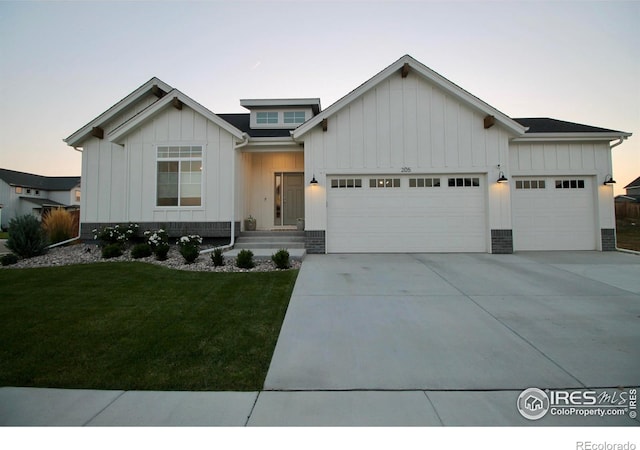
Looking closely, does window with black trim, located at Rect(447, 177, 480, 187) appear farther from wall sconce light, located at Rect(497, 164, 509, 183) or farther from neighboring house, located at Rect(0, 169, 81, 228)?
neighboring house, located at Rect(0, 169, 81, 228)

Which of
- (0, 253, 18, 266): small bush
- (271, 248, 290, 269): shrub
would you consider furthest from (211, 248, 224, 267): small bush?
(0, 253, 18, 266): small bush

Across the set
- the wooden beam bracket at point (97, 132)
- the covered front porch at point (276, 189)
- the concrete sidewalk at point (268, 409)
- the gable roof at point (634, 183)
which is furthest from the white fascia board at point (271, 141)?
the gable roof at point (634, 183)

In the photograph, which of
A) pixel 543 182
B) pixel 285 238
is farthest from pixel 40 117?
pixel 543 182

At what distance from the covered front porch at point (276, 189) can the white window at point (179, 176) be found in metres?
2.28

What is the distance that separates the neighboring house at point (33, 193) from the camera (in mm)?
31312

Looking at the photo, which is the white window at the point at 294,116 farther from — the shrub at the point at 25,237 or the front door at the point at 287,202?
the shrub at the point at 25,237

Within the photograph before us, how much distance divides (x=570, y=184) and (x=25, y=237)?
17.7 m

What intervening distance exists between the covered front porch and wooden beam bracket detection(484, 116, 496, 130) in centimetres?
651

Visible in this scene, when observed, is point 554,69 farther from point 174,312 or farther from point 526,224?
point 174,312

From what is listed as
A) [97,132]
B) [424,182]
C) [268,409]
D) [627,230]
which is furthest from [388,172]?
[627,230]

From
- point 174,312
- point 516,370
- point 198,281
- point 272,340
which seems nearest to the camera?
point 516,370

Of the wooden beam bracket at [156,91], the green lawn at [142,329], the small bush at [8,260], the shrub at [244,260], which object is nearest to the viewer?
the green lawn at [142,329]

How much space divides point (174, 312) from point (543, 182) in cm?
1165

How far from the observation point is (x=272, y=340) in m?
3.38
